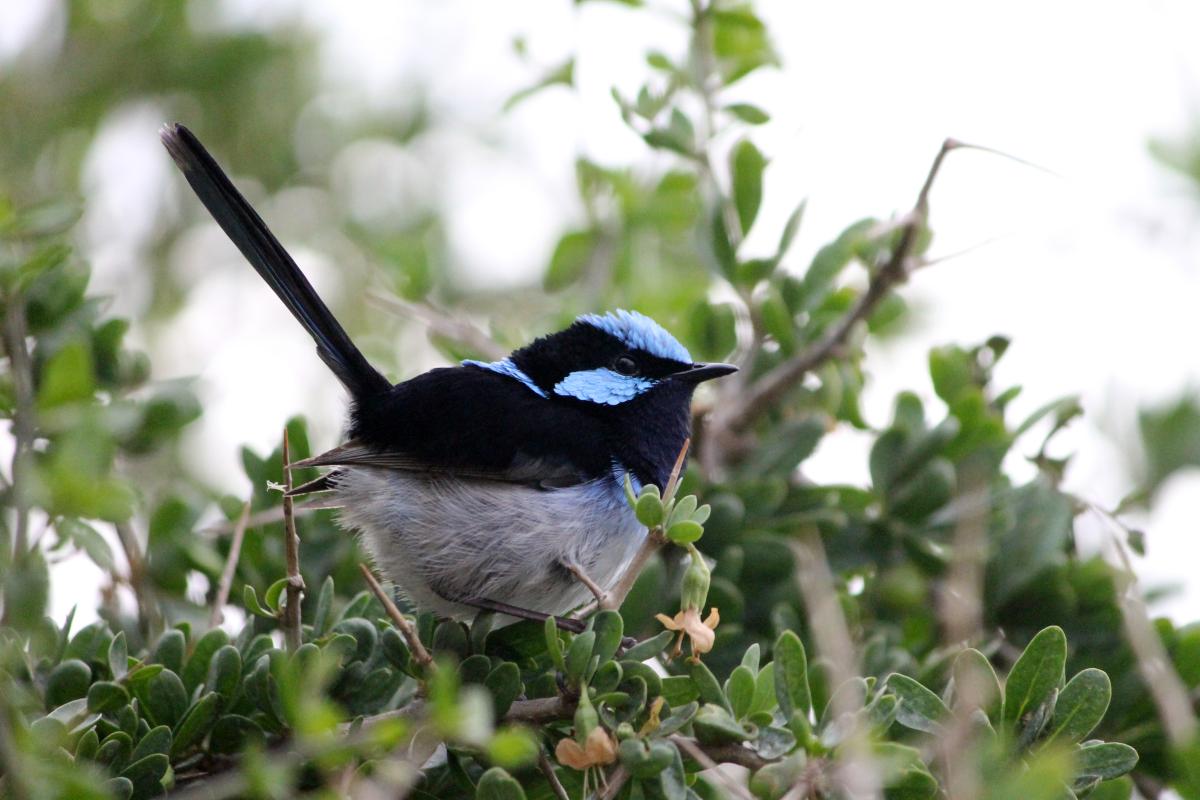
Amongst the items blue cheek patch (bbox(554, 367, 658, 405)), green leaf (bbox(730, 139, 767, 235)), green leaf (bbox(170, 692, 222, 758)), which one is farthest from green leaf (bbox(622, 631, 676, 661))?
green leaf (bbox(730, 139, 767, 235))

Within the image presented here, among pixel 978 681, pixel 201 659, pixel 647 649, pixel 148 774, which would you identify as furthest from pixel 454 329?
pixel 978 681

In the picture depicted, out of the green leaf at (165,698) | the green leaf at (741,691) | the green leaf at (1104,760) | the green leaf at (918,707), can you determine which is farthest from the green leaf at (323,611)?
the green leaf at (1104,760)

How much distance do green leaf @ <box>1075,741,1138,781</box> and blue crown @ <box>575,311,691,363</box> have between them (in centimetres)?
180

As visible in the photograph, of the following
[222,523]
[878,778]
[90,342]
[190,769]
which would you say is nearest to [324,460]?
[222,523]

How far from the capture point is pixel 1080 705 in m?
2.27

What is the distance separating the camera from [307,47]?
620cm

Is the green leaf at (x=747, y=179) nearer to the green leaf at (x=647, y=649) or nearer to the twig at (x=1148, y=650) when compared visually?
the twig at (x=1148, y=650)

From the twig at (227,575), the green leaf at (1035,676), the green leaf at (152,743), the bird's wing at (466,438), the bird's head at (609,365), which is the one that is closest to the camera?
the green leaf at (1035,676)

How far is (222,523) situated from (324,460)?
14.9 inches

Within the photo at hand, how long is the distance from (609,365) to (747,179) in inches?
25.6

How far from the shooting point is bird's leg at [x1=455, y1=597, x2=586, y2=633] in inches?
106

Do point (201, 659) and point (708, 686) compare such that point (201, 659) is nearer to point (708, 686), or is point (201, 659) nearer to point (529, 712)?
point (529, 712)

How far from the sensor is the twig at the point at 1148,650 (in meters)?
2.70

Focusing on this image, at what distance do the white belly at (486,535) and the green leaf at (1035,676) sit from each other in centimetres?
132
